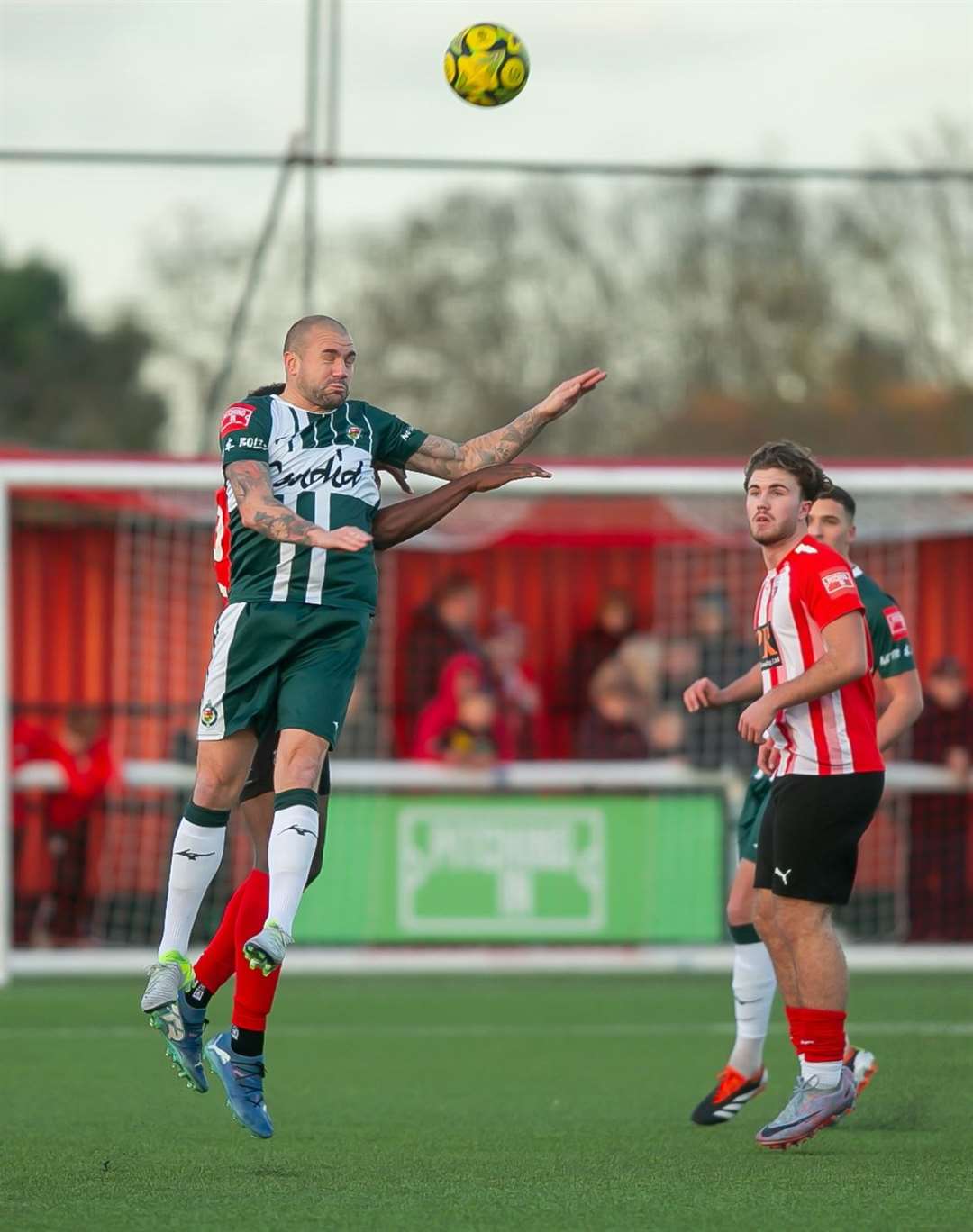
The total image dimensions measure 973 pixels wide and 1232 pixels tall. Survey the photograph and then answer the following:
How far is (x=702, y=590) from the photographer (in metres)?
14.7

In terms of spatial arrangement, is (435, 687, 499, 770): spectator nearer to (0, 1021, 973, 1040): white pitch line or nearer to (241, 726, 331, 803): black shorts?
(0, 1021, 973, 1040): white pitch line

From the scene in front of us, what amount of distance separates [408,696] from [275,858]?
29.0 feet

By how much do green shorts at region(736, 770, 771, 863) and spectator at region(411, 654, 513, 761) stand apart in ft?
20.1

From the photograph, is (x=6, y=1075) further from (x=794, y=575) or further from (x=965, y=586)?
(x=965, y=586)

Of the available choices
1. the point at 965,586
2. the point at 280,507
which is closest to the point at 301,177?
the point at 965,586

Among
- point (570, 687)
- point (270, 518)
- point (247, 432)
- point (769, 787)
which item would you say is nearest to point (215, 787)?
point (270, 518)

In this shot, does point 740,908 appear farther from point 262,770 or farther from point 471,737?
point 471,737

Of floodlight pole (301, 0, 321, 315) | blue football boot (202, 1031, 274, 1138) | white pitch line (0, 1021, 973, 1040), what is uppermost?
floodlight pole (301, 0, 321, 315)

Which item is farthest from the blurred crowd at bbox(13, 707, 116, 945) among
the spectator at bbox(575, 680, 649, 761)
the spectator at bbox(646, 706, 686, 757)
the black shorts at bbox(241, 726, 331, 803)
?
the black shorts at bbox(241, 726, 331, 803)

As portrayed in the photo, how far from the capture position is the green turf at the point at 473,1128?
484 centimetres

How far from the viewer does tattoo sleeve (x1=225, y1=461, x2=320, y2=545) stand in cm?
574

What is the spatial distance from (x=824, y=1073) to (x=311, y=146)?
8838 mm

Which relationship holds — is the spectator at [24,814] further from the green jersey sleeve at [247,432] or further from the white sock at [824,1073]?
the white sock at [824,1073]

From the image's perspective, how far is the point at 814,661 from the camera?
608 cm
